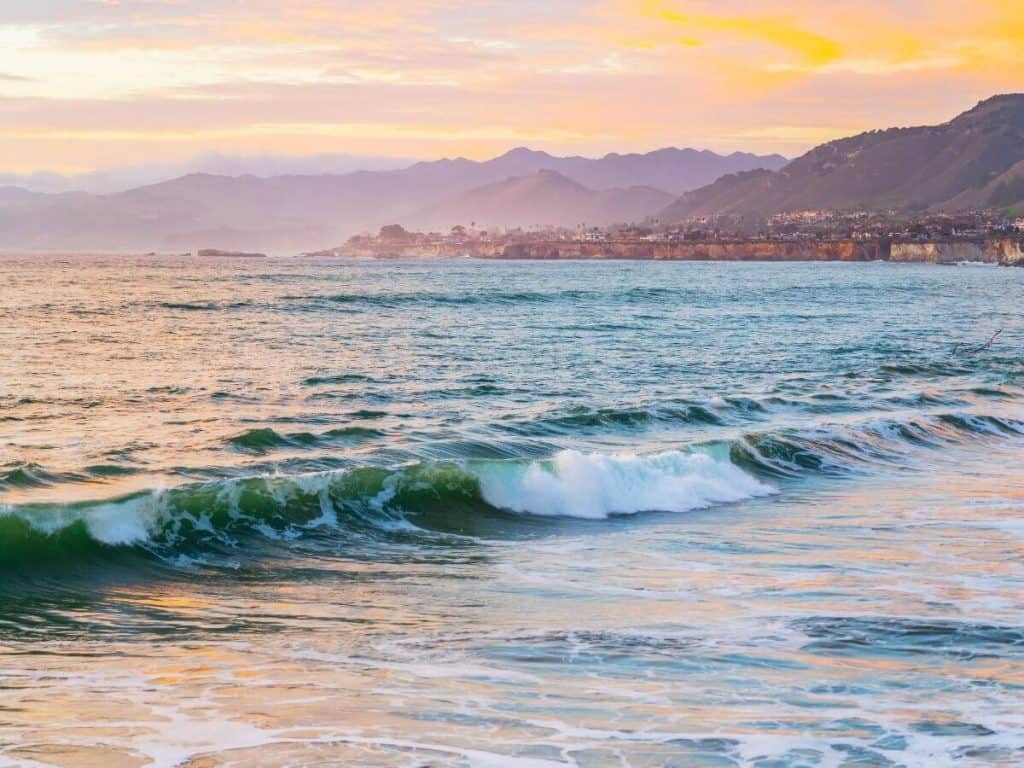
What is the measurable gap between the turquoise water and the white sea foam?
6 centimetres

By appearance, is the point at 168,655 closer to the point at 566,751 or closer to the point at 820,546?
the point at 566,751

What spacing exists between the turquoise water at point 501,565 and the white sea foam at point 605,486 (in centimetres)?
6

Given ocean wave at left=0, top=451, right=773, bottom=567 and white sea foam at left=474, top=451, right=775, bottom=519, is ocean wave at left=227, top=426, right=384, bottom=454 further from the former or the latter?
white sea foam at left=474, top=451, right=775, bottom=519

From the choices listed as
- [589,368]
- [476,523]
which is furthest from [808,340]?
[476,523]

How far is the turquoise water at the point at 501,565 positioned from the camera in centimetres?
978

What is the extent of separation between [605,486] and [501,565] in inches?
200

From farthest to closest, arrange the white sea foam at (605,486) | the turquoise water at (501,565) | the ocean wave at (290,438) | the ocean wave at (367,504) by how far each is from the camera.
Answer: the ocean wave at (290,438) → the white sea foam at (605,486) → the ocean wave at (367,504) → the turquoise water at (501,565)

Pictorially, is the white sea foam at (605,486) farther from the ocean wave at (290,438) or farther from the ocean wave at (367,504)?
the ocean wave at (290,438)

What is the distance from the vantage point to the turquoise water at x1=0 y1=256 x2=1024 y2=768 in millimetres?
9781

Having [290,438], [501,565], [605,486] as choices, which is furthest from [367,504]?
[290,438]

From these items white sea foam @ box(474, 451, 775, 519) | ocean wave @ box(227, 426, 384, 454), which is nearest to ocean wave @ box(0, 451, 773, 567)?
white sea foam @ box(474, 451, 775, 519)

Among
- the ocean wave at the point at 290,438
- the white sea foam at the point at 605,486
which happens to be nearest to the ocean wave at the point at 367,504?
the white sea foam at the point at 605,486

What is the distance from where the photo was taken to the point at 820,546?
16.9 m

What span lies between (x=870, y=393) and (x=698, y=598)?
74.3ft
